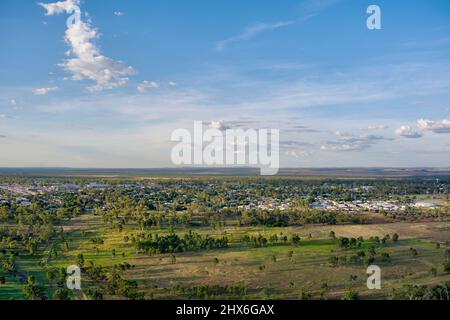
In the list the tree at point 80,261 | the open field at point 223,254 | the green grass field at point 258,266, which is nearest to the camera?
the open field at point 223,254

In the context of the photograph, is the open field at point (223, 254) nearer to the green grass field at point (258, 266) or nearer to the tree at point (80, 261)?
the green grass field at point (258, 266)

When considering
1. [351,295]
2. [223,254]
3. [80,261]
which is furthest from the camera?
[223,254]

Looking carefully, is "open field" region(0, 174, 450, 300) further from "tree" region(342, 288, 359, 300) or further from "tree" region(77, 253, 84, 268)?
"tree" region(77, 253, 84, 268)

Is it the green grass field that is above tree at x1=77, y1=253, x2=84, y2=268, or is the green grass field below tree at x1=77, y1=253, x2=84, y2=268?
below

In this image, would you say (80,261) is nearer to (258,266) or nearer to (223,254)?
(223,254)

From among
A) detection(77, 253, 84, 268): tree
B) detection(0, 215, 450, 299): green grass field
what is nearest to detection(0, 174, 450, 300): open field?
detection(0, 215, 450, 299): green grass field

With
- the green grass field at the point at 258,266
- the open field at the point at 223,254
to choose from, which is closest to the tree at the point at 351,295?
the open field at the point at 223,254

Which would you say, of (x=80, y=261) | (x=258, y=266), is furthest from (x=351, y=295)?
(x=80, y=261)
